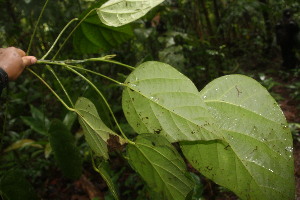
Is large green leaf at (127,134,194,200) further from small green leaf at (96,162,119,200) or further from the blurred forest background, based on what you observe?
the blurred forest background

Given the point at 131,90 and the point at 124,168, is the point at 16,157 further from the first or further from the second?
the point at 131,90

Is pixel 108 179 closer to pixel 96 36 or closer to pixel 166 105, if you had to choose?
pixel 166 105

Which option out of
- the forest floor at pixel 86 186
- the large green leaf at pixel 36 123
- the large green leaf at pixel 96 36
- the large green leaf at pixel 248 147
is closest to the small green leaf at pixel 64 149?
the large green leaf at pixel 96 36

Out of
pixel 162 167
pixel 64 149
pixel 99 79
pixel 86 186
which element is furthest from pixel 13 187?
pixel 99 79

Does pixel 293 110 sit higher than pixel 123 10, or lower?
lower

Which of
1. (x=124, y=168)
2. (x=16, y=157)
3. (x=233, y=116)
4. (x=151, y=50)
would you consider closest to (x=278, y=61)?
(x=151, y=50)

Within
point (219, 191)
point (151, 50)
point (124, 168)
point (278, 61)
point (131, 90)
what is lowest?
point (278, 61)
